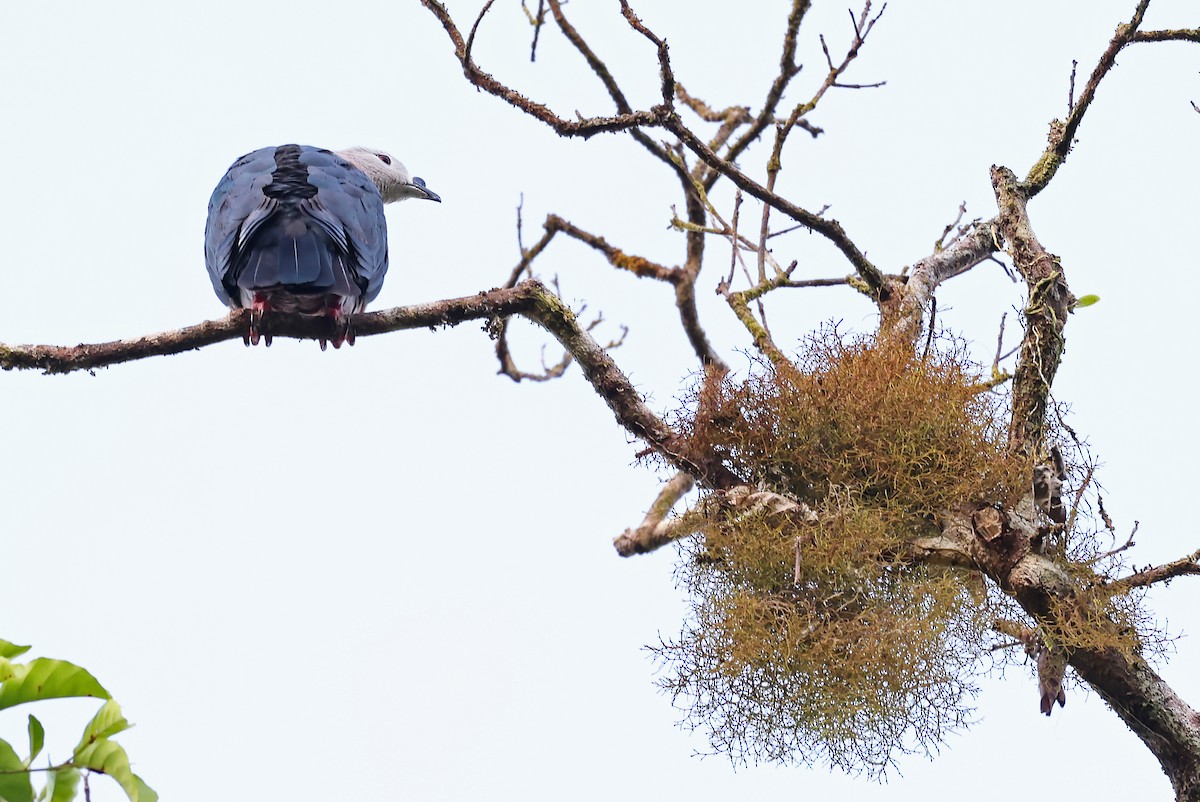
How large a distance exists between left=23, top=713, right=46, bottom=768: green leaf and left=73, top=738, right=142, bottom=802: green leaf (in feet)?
0.18

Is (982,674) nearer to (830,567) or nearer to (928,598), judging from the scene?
(928,598)

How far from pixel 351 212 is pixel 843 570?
74.6 inches

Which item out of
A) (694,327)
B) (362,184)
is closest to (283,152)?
(362,184)

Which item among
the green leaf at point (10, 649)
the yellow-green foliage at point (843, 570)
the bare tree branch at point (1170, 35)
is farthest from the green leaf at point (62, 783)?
the bare tree branch at point (1170, 35)

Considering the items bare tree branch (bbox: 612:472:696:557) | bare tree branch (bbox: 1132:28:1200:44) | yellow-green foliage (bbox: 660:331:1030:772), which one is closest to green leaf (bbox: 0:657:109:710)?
yellow-green foliage (bbox: 660:331:1030:772)

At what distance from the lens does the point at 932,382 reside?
108 inches

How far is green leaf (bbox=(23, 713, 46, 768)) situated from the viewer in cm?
173

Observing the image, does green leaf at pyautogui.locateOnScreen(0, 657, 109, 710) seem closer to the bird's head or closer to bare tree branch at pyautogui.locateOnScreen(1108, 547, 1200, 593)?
bare tree branch at pyautogui.locateOnScreen(1108, 547, 1200, 593)

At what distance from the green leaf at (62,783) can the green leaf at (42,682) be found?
10cm

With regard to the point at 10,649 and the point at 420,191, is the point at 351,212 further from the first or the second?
the point at 10,649

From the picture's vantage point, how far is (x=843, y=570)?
2.57 metres

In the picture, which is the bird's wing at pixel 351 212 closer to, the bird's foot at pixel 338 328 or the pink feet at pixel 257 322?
the bird's foot at pixel 338 328

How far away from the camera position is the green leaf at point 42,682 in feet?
5.61

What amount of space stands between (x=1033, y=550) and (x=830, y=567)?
410 millimetres
